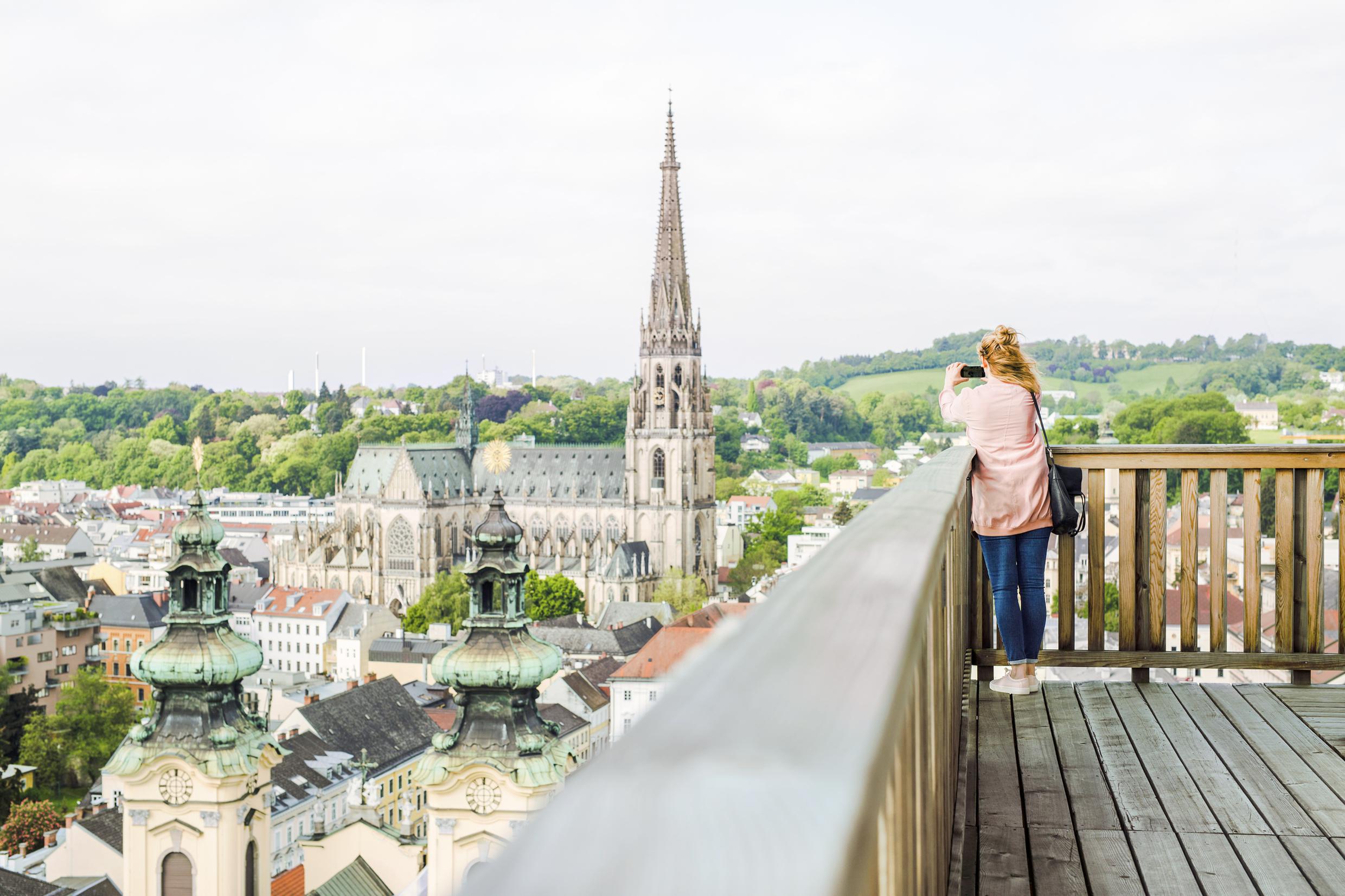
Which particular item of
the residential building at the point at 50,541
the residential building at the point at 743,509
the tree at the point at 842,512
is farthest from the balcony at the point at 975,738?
the residential building at the point at 743,509

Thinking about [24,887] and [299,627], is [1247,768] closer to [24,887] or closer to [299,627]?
[24,887]

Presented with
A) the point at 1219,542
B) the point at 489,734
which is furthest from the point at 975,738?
the point at 489,734

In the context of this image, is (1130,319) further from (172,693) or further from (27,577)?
(27,577)

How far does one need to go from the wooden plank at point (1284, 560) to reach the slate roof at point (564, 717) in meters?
27.8

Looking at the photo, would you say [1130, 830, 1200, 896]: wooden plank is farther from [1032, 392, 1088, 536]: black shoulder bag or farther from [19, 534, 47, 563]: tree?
[19, 534, 47, 563]: tree

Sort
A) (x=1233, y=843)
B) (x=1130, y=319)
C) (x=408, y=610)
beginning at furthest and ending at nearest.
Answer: (x=408, y=610), (x=1130, y=319), (x=1233, y=843)

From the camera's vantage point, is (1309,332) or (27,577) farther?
(27,577)

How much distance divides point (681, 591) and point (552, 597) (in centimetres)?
537

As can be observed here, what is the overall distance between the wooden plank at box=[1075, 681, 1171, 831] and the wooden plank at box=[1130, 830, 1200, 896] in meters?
0.05

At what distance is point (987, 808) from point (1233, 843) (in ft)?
1.58

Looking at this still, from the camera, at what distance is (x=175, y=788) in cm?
1360

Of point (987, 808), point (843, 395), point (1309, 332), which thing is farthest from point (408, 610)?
point (843, 395)

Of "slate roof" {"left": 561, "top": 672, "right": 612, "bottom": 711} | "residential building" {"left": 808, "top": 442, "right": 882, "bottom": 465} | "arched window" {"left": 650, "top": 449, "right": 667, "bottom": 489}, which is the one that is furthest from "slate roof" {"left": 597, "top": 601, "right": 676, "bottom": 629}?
"residential building" {"left": 808, "top": 442, "right": 882, "bottom": 465}

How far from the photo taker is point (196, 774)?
13375mm
